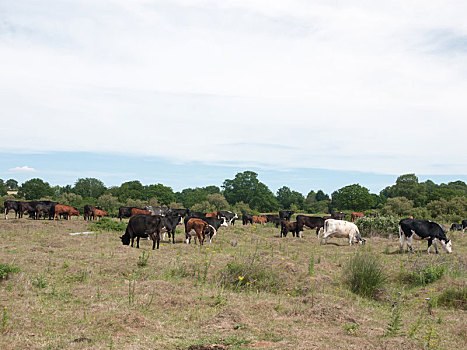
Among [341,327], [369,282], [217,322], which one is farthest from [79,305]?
[369,282]

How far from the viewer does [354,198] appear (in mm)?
95938

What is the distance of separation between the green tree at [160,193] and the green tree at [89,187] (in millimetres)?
34080

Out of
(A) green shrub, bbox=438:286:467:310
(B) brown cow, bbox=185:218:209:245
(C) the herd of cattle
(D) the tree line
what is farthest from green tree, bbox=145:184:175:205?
(A) green shrub, bbox=438:286:467:310

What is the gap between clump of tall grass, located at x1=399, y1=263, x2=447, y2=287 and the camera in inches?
505

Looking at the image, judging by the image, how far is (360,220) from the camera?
3052cm

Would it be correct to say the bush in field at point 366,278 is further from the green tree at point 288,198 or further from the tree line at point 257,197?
the green tree at point 288,198

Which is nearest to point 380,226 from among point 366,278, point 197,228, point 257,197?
point 197,228

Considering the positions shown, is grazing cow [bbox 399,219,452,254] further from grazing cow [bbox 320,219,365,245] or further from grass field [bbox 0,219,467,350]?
grazing cow [bbox 320,219,365,245]

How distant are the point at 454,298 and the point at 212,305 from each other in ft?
22.7

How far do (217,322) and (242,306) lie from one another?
133 centimetres

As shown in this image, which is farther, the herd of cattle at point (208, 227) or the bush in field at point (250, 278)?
the herd of cattle at point (208, 227)

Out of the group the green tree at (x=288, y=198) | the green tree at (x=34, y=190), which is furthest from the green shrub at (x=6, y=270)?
the green tree at (x=288, y=198)

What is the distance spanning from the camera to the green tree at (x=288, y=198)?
127500 mm

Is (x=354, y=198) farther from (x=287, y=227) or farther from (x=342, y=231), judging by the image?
(x=342, y=231)
